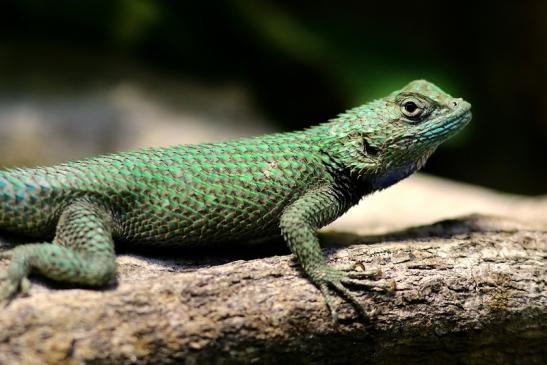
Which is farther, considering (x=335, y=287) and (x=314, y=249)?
(x=314, y=249)

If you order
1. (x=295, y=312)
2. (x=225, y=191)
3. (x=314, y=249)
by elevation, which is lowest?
(x=295, y=312)

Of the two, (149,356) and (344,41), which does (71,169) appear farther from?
(344,41)

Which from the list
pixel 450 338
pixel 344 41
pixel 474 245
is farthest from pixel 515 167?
pixel 450 338

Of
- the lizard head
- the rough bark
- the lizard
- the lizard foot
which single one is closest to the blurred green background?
the lizard head

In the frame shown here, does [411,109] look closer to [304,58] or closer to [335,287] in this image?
[335,287]

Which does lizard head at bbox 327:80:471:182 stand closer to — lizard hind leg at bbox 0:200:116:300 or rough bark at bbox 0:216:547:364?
rough bark at bbox 0:216:547:364

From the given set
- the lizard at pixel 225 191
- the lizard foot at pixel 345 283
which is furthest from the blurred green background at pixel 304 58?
the lizard foot at pixel 345 283

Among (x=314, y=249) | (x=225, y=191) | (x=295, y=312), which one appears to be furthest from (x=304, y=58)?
(x=295, y=312)

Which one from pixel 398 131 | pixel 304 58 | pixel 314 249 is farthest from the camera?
pixel 304 58
